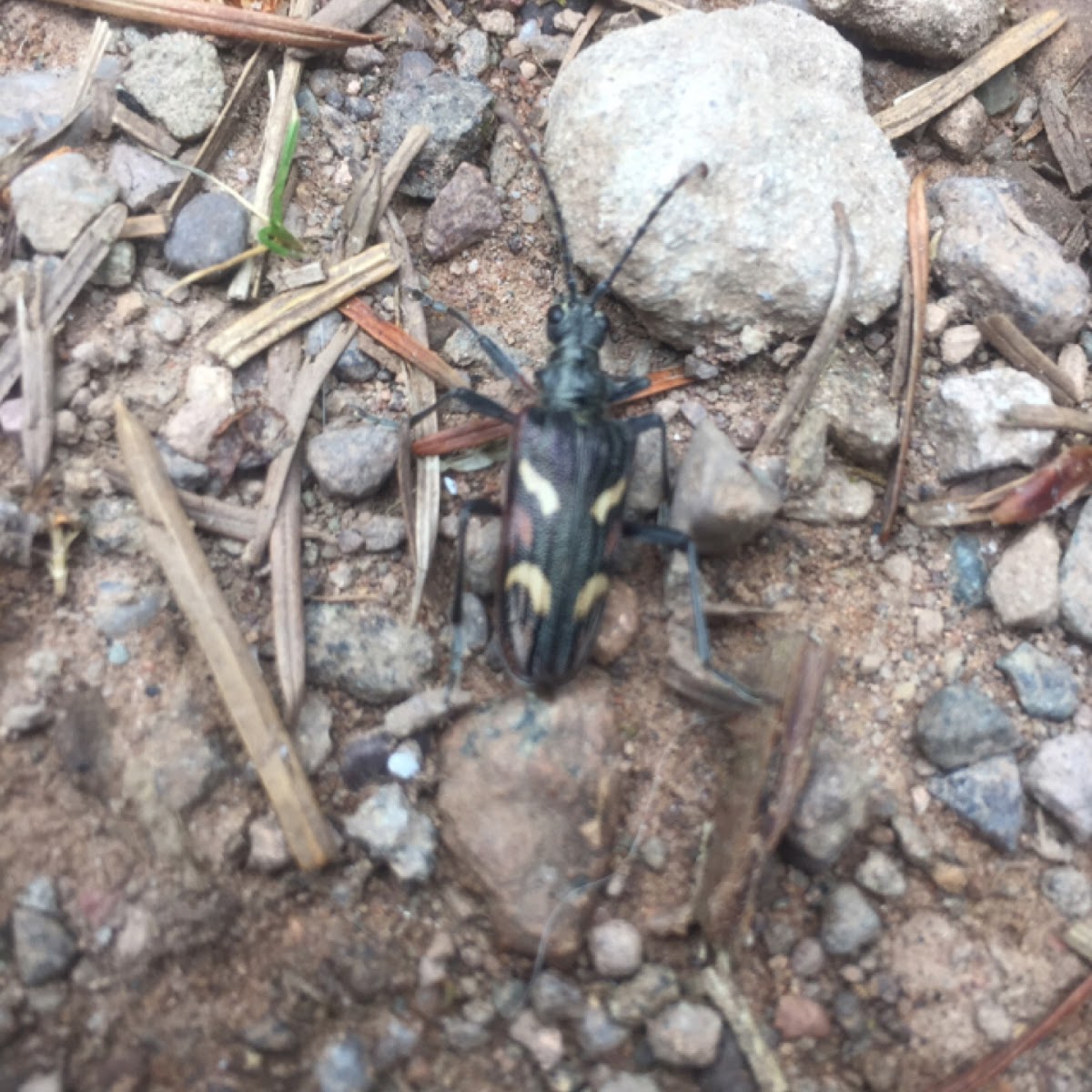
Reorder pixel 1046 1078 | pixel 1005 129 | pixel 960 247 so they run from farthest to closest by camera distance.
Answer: pixel 1005 129, pixel 960 247, pixel 1046 1078

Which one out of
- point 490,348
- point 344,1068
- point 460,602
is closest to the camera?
point 344,1068

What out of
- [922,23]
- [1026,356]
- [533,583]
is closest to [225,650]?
[533,583]

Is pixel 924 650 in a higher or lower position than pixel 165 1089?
higher

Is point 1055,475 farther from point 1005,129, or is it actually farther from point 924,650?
point 1005,129

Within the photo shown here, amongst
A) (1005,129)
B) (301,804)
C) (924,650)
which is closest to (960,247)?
(1005,129)

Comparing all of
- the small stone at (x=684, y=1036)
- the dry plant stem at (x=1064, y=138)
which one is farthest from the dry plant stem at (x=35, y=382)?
the dry plant stem at (x=1064, y=138)

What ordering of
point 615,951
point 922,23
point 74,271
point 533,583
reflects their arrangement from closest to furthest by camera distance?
point 615,951 < point 533,583 < point 74,271 < point 922,23

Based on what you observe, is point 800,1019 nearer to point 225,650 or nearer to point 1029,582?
point 1029,582

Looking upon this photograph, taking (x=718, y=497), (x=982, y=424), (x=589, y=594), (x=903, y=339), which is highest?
(x=903, y=339)

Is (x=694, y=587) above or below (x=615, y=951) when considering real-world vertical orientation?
above
